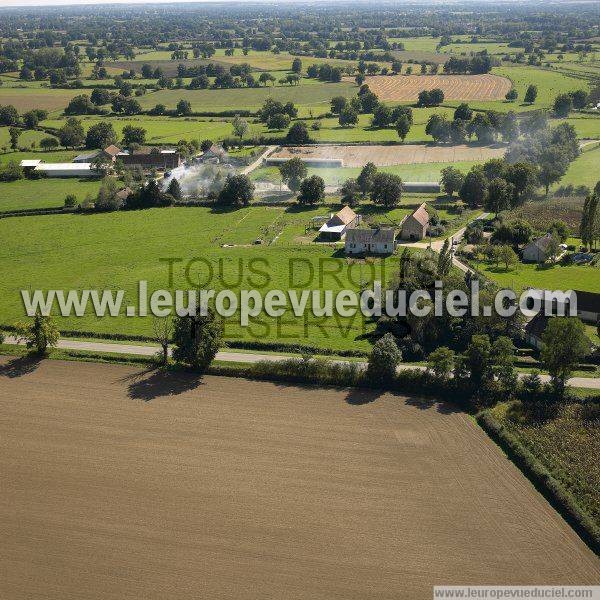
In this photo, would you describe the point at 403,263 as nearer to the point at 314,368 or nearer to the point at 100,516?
the point at 314,368

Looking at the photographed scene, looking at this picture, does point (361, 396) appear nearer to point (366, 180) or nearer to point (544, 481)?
point (544, 481)

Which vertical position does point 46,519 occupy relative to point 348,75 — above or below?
below

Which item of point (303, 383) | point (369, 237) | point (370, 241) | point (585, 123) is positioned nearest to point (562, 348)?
point (303, 383)

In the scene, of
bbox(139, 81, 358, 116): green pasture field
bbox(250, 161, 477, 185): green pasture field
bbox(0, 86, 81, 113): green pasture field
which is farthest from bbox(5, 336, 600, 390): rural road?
bbox(0, 86, 81, 113): green pasture field

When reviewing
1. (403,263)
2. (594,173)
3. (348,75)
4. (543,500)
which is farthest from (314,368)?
(348,75)

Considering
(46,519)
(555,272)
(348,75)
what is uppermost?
(348,75)

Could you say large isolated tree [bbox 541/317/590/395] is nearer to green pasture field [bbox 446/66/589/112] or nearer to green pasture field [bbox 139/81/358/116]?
green pasture field [bbox 446/66/589/112]
